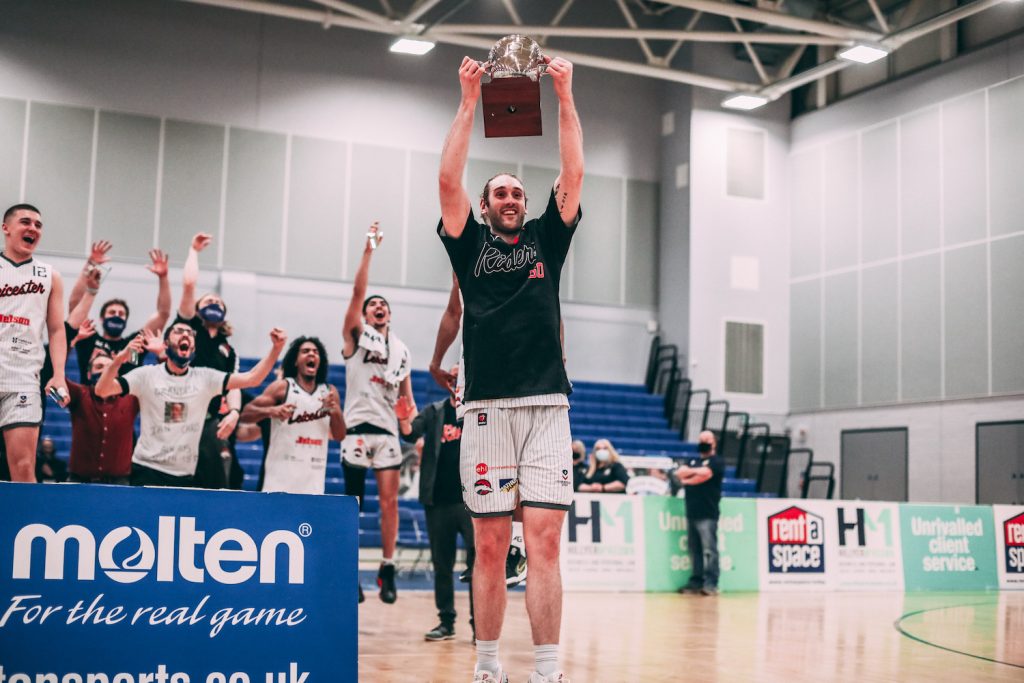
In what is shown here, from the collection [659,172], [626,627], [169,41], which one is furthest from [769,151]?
[626,627]

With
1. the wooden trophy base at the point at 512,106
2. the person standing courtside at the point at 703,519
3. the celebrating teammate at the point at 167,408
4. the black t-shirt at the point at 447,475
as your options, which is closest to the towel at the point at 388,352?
the black t-shirt at the point at 447,475

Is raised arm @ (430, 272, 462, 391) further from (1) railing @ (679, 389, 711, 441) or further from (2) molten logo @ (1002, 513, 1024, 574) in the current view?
(1) railing @ (679, 389, 711, 441)

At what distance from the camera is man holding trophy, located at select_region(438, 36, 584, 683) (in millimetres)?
4496

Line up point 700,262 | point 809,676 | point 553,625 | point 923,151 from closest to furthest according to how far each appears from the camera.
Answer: point 553,625
point 809,676
point 923,151
point 700,262

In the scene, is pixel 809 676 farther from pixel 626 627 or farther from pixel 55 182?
pixel 55 182

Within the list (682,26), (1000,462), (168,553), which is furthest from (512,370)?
(682,26)

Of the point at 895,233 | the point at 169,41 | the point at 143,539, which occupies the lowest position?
the point at 143,539

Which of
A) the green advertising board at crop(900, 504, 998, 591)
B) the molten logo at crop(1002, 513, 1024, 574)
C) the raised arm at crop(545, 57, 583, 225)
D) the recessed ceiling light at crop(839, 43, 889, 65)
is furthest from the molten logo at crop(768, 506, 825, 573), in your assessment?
the raised arm at crop(545, 57, 583, 225)

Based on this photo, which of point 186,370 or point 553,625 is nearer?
point 553,625

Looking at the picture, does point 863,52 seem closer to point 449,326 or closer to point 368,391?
point 368,391

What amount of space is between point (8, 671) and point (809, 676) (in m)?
4.02

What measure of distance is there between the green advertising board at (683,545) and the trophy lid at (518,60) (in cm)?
938

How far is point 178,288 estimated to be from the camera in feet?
64.7

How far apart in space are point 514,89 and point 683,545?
9771 millimetres
